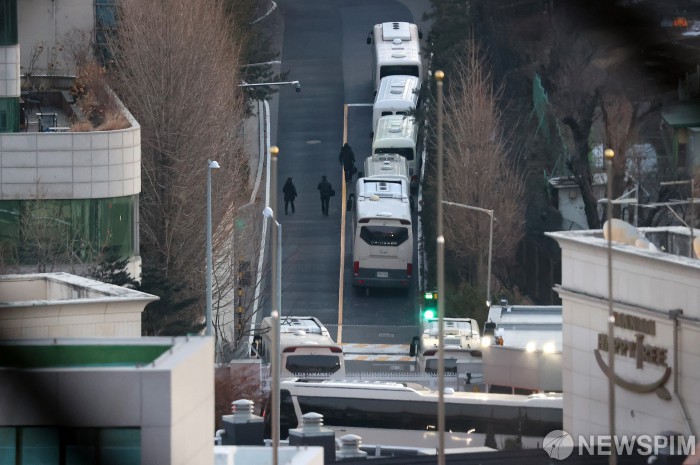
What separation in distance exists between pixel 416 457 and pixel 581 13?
2828 cm

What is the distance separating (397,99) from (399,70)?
4.02 m

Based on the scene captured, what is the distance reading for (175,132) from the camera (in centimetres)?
3281

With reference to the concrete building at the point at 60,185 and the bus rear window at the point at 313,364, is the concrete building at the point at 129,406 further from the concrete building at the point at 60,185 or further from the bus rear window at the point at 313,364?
the bus rear window at the point at 313,364

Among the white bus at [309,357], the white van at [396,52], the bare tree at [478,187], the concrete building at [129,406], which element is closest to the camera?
the concrete building at [129,406]

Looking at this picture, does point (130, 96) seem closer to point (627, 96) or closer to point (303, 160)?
point (627, 96)

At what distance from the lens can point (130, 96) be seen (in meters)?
33.2

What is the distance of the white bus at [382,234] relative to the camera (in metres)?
42.5

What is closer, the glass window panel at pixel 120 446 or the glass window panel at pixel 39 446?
the glass window panel at pixel 120 446

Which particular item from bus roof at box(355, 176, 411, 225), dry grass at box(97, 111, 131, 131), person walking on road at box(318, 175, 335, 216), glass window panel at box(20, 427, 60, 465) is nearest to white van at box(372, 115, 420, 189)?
person walking on road at box(318, 175, 335, 216)

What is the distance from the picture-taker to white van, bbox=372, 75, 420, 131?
51094mm

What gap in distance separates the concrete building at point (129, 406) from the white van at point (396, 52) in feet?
150

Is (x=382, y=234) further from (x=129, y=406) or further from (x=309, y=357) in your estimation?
(x=129, y=406)

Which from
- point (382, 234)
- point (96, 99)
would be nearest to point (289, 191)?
point (382, 234)

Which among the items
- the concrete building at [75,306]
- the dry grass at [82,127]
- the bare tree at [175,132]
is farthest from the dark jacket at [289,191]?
the concrete building at [75,306]
